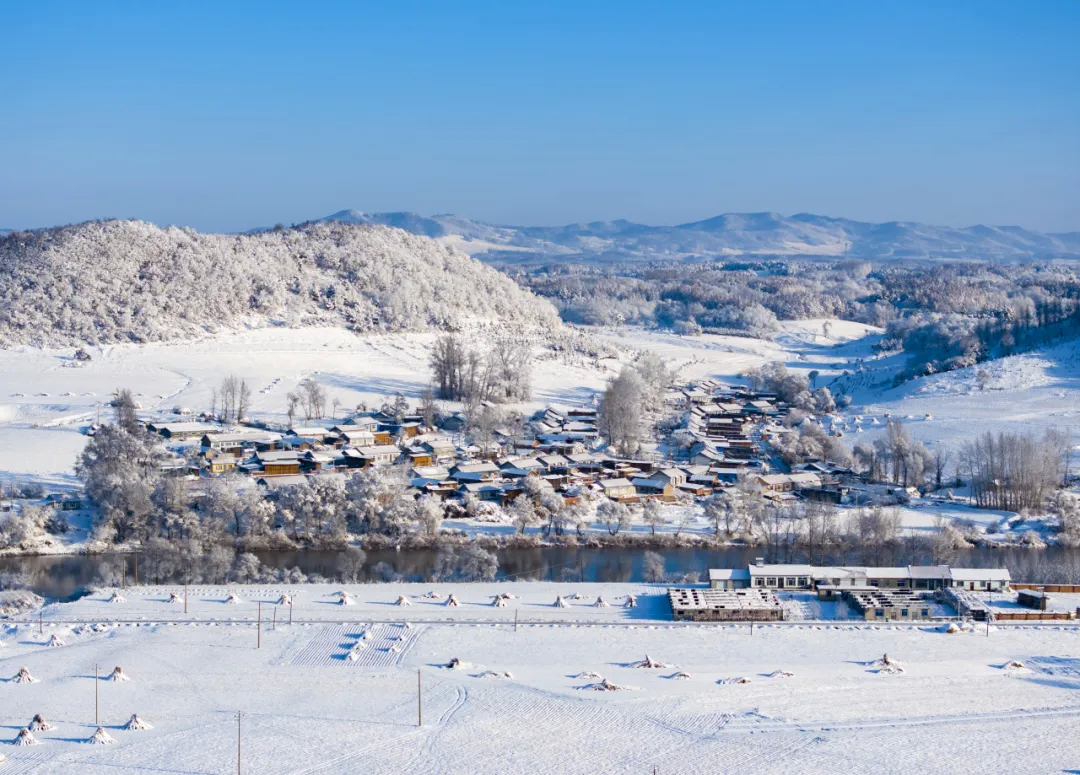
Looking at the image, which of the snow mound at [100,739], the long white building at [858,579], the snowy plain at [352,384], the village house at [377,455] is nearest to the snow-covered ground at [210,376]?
the snowy plain at [352,384]

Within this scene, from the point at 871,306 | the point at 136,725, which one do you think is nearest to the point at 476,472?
the point at 136,725

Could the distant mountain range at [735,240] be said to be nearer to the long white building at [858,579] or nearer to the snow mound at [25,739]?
the long white building at [858,579]

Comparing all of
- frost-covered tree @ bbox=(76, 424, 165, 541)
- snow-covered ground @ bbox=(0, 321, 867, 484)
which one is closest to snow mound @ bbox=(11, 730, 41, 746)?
frost-covered tree @ bbox=(76, 424, 165, 541)

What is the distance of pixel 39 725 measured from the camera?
12.0m

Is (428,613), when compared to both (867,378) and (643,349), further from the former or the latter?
(643,349)

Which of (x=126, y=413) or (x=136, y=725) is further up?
(x=126, y=413)

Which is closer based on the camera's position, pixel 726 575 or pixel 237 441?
pixel 726 575

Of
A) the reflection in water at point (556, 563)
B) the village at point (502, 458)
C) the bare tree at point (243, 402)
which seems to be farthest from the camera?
the bare tree at point (243, 402)

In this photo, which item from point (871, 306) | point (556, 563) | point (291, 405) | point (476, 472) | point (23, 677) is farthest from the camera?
point (871, 306)

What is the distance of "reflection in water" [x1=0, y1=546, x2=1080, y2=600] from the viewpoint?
18547 millimetres

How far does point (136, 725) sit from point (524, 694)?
3.68m

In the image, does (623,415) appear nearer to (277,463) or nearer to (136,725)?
(277,463)

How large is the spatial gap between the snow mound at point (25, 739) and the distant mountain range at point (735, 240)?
429ft

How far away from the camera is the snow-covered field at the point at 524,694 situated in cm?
1158
